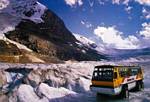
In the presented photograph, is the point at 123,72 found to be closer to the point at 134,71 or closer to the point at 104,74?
the point at 104,74

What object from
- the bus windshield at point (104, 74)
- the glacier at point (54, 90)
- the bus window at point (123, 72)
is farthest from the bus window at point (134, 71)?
the bus windshield at point (104, 74)

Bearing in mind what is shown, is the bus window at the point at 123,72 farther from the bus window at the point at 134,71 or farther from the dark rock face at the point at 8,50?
the dark rock face at the point at 8,50

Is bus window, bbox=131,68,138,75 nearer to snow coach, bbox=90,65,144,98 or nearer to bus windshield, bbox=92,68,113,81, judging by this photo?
snow coach, bbox=90,65,144,98

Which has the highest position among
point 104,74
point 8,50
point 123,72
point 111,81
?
point 8,50

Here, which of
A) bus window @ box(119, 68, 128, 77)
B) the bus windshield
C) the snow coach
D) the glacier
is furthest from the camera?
bus window @ box(119, 68, 128, 77)

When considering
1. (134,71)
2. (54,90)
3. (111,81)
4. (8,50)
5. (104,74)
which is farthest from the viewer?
(8,50)

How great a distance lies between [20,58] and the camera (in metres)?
122

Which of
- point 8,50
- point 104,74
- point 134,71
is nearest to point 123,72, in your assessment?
point 104,74

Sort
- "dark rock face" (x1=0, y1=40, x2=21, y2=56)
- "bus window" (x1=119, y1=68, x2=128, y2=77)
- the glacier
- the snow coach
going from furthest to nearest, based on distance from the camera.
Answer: "dark rock face" (x1=0, y1=40, x2=21, y2=56), "bus window" (x1=119, y1=68, x2=128, y2=77), the glacier, the snow coach

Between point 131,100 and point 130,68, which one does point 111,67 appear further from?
point 130,68

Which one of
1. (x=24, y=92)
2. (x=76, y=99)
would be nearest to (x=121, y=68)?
(x=76, y=99)

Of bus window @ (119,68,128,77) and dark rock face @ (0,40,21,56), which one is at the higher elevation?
dark rock face @ (0,40,21,56)

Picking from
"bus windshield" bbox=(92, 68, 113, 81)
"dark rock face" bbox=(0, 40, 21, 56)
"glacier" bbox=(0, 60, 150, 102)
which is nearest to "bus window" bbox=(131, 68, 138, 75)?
"glacier" bbox=(0, 60, 150, 102)

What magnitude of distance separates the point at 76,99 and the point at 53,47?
481 ft
